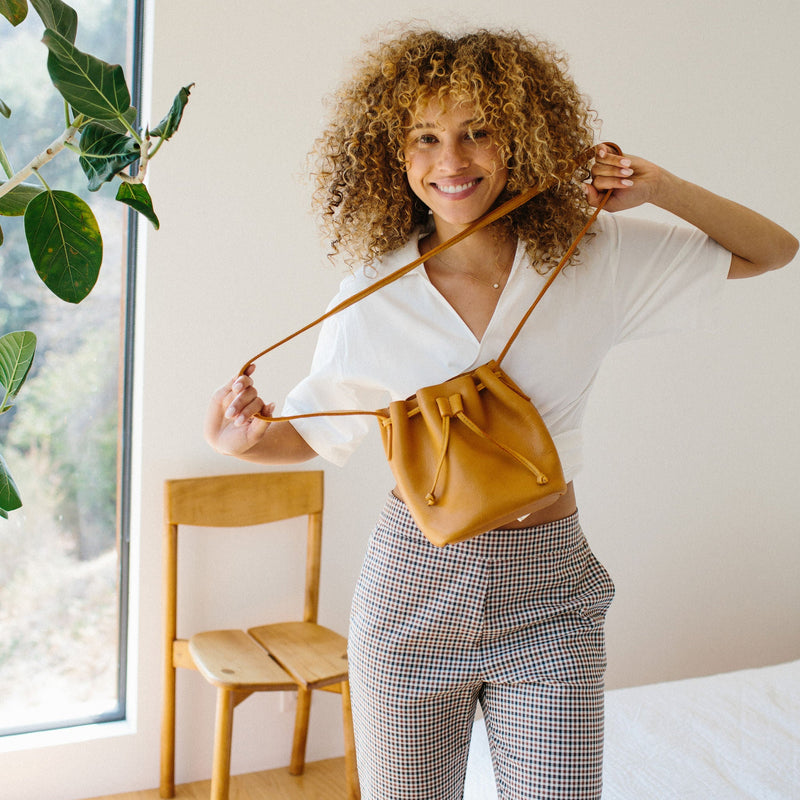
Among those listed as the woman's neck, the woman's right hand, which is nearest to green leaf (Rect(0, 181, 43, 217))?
the woman's right hand

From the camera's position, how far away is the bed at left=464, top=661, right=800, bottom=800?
1.62m

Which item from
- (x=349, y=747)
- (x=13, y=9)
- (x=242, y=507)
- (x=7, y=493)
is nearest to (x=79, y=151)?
(x=13, y=9)

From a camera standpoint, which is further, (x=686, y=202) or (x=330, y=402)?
(x=330, y=402)

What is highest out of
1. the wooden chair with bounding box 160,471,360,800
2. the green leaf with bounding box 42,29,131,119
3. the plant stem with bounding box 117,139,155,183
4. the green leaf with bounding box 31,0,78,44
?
the green leaf with bounding box 31,0,78,44

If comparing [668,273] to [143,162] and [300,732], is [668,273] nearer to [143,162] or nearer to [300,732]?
[143,162]

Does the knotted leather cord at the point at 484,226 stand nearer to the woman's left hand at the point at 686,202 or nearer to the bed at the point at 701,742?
the woman's left hand at the point at 686,202

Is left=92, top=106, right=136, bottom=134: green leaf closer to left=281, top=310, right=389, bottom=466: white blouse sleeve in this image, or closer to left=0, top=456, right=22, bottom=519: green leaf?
left=0, top=456, right=22, bottom=519: green leaf

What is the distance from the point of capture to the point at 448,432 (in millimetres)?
1134

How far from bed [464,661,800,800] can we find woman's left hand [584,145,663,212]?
3.49 ft

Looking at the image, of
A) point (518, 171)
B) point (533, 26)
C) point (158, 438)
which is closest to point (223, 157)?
point (158, 438)

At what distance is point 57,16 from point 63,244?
0.18 meters

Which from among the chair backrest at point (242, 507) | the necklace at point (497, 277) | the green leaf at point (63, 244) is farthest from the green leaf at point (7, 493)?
the chair backrest at point (242, 507)

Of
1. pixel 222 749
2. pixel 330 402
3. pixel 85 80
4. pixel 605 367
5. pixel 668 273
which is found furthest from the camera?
pixel 605 367

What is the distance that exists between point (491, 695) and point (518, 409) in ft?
1.33
